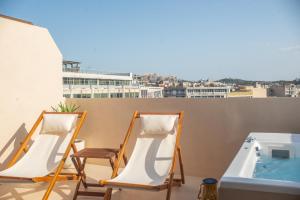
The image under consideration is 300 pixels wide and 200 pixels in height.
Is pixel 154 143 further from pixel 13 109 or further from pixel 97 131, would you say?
pixel 13 109

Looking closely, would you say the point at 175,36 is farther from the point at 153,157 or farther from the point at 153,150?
the point at 153,157

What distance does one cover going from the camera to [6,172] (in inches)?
135

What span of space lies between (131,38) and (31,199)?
318 inches

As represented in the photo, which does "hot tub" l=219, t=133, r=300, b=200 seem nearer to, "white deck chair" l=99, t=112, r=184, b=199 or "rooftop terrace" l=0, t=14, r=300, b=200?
"rooftop terrace" l=0, t=14, r=300, b=200

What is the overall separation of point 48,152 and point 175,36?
8.68m

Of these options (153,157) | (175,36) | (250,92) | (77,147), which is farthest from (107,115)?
(175,36)

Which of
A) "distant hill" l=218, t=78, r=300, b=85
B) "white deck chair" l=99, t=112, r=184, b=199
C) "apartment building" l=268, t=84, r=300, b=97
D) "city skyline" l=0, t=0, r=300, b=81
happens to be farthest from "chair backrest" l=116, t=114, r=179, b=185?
"city skyline" l=0, t=0, r=300, b=81

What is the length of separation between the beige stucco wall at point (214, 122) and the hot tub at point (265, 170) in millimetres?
318

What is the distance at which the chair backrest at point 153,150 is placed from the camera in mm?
3348

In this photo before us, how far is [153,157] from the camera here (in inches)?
145

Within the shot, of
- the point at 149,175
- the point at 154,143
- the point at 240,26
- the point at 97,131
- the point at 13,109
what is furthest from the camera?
the point at 240,26

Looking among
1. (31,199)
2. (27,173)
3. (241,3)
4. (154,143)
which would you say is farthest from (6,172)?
(241,3)

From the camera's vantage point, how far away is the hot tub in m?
1.97

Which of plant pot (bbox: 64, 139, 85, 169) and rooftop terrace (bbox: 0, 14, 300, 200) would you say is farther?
plant pot (bbox: 64, 139, 85, 169)
